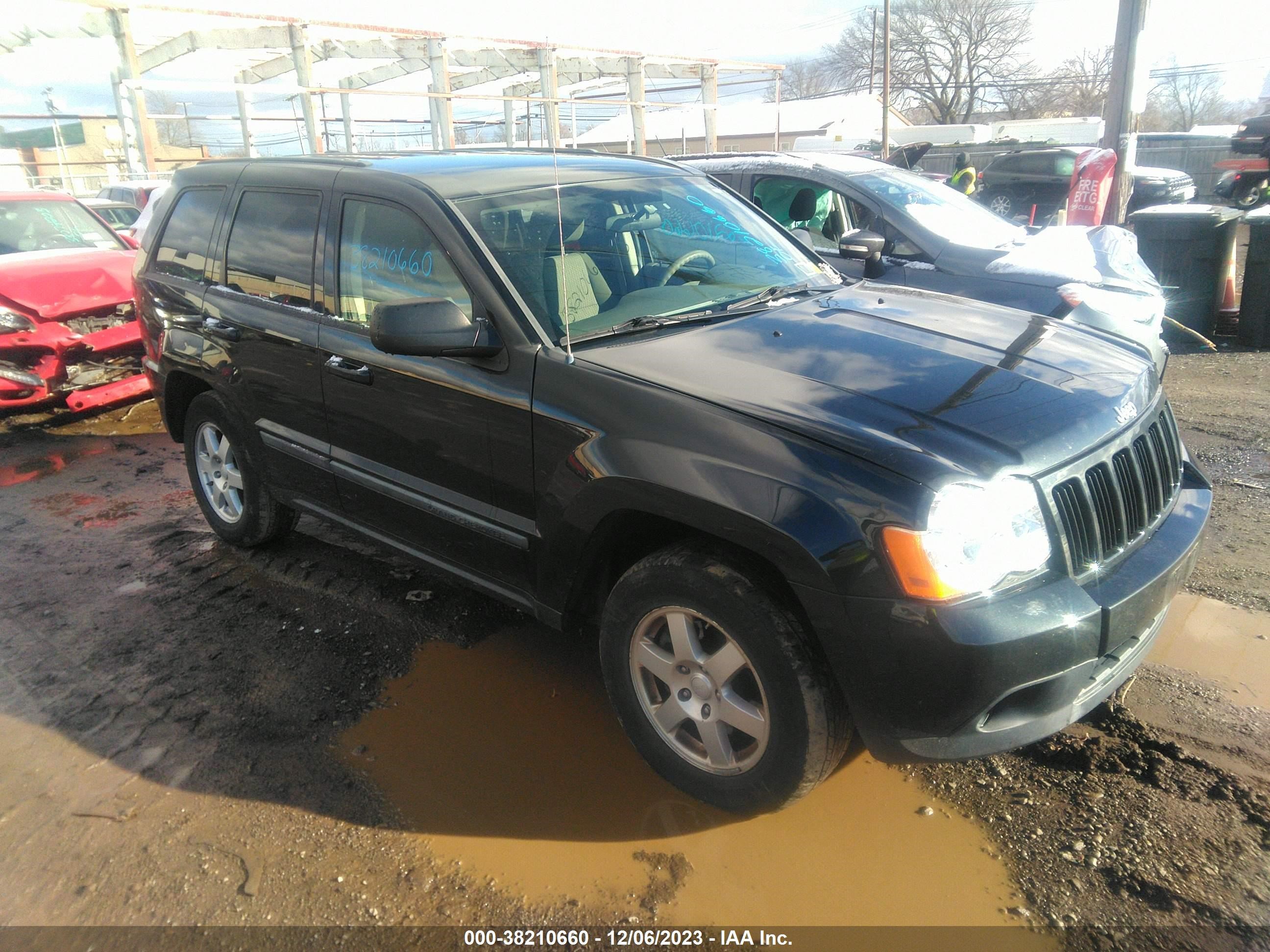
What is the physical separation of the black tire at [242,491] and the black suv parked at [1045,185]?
1687cm

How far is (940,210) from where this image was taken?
6961mm

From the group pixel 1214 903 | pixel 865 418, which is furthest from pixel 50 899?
pixel 1214 903

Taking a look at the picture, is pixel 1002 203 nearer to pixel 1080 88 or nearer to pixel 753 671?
pixel 753 671

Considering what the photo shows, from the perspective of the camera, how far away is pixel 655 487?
2.59 meters

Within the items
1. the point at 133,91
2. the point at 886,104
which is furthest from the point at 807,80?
the point at 133,91

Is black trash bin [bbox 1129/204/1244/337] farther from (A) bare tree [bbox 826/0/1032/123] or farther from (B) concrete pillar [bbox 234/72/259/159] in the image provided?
(A) bare tree [bbox 826/0/1032/123]

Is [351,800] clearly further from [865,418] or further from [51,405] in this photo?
[51,405]

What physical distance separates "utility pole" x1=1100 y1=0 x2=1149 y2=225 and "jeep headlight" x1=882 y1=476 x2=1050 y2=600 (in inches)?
382

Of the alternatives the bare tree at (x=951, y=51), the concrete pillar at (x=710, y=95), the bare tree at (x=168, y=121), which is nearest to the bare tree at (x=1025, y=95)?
the bare tree at (x=951, y=51)

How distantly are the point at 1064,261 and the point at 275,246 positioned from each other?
5200 millimetres

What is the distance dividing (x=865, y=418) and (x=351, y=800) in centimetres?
196

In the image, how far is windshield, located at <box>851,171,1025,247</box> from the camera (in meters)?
6.68

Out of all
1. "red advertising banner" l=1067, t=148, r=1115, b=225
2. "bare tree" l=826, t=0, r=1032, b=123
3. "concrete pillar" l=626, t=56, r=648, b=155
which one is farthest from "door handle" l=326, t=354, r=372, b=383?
"bare tree" l=826, t=0, r=1032, b=123

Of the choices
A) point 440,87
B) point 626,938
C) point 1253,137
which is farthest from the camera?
point 440,87
